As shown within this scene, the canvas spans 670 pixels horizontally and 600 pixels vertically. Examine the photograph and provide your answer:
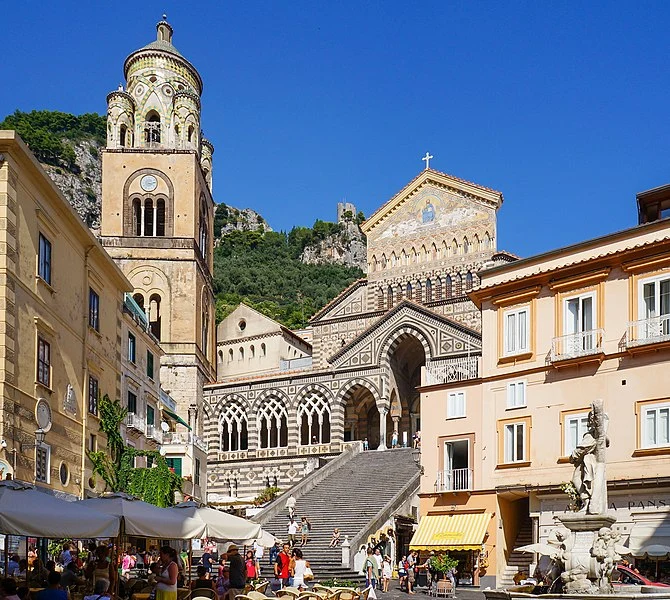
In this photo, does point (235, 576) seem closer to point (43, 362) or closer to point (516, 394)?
point (43, 362)

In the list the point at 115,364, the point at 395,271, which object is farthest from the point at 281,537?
the point at 395,271

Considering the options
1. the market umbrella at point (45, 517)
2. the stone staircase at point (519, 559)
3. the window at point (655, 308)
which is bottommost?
the stone staircase at point (519, 559)

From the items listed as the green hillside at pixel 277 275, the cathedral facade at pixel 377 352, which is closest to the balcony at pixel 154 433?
the cathedral facade at pixel 377 352

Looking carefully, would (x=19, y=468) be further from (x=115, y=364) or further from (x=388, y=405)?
(x=388, y=405)

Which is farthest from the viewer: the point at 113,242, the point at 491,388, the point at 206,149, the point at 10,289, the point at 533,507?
the point at 206,149

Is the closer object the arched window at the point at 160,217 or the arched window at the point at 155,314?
the arched window at the point at 155,314

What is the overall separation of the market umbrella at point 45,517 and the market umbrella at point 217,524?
3.26 m

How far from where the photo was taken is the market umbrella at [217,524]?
66.2ft

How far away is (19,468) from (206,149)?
166 ft

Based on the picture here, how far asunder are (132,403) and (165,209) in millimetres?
26380

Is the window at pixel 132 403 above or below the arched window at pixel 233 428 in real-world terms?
above

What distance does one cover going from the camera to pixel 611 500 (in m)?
28.0

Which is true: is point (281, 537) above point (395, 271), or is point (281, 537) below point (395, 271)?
below

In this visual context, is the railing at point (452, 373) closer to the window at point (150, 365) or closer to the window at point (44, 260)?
the window at point (150, 365)
